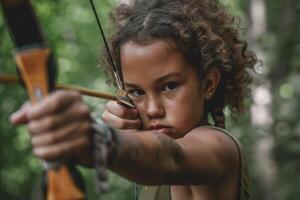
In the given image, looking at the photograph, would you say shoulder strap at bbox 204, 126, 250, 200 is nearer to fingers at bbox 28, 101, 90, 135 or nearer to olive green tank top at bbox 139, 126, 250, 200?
olive green tank top at bbox 139, 126, 250, 200

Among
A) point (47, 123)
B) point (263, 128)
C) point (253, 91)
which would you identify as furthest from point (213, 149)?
point (253, 91)

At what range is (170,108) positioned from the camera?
2398 millimetres

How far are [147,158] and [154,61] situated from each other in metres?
0.78

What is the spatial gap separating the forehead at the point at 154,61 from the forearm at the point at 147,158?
605mm

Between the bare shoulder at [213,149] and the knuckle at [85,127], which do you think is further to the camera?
the bare shoulder at [213,149]

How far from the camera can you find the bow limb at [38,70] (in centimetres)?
141

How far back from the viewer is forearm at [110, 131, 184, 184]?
5.19ft

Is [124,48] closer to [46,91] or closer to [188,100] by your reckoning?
[188,100]

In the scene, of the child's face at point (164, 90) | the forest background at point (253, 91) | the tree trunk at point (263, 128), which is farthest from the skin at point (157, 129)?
the tree trunk at point (263, 128)

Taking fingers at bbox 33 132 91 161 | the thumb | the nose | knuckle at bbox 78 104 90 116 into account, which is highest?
the thumb

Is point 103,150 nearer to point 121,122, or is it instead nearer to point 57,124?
point 57,124

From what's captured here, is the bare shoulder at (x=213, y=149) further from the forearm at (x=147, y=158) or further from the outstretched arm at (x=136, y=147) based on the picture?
the forearm at (x=147, y=158)

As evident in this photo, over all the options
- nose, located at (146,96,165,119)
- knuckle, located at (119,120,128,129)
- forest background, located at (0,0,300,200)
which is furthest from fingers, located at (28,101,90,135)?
forest background, located at (0,0,300,200)

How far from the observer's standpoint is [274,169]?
9562 mm
